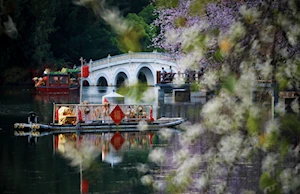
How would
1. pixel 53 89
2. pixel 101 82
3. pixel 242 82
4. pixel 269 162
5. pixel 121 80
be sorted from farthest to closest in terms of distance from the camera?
pixel 101 82, pixel 53 89, pixel 121 80, pixel 269 162, pixel 242 82

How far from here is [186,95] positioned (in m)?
31.8

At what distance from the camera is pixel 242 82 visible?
291 cm

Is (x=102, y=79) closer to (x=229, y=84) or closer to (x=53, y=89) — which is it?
(x=53, y=89)

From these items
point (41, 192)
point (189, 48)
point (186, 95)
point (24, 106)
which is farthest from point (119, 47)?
point (186, 95)

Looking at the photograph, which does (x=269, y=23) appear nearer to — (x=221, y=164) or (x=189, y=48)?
(x=189, y=48)

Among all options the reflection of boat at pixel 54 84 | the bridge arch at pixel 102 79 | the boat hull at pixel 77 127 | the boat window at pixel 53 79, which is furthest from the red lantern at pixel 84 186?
the bridge arch at pixel 102 79

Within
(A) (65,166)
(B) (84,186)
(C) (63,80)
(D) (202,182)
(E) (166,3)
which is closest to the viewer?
(E) (166,3)

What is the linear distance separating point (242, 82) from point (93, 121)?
17278mm

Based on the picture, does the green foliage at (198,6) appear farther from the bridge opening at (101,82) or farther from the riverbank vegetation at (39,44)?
the bridge opening at (101,82)

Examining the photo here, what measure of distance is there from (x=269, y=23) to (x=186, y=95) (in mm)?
28739

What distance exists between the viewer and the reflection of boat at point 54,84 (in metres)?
43.2

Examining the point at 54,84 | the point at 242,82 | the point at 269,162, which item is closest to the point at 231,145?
the point at 269,162

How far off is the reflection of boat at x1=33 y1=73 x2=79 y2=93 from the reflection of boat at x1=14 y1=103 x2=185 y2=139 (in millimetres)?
22961

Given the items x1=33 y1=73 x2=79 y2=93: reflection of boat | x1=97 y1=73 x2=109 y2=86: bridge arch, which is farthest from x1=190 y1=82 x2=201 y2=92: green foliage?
x1=97 y1=73 x2=109 y2=86: bridge arch
